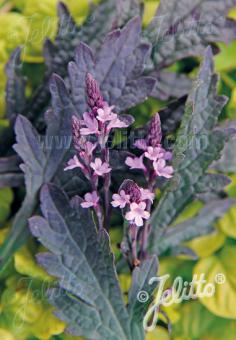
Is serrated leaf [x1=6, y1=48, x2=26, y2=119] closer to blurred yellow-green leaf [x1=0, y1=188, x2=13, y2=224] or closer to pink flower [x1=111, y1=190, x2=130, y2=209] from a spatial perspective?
blurred yellow-green leaf [x1=0, y1=188, x2=13, y2=224]

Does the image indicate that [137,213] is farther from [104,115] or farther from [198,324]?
[198,324]

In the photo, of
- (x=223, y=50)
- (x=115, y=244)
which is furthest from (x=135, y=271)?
(x=223, y=50)

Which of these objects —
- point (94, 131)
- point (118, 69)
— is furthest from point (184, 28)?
point (94, 131)

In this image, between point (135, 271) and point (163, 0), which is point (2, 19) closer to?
point (163, 0)

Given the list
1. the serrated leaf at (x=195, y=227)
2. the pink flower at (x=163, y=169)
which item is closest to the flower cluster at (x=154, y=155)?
the pink flower at (x=163, y=169)

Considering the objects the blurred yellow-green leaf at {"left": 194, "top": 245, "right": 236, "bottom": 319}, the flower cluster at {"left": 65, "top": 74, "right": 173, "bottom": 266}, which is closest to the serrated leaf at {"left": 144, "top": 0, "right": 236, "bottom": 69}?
the flower cluster at {"left": 65, "top": 74, "right": 173, "bottom": 266}

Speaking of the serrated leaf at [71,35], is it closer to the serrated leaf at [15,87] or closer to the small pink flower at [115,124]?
the serrated leaf at [15,87]
